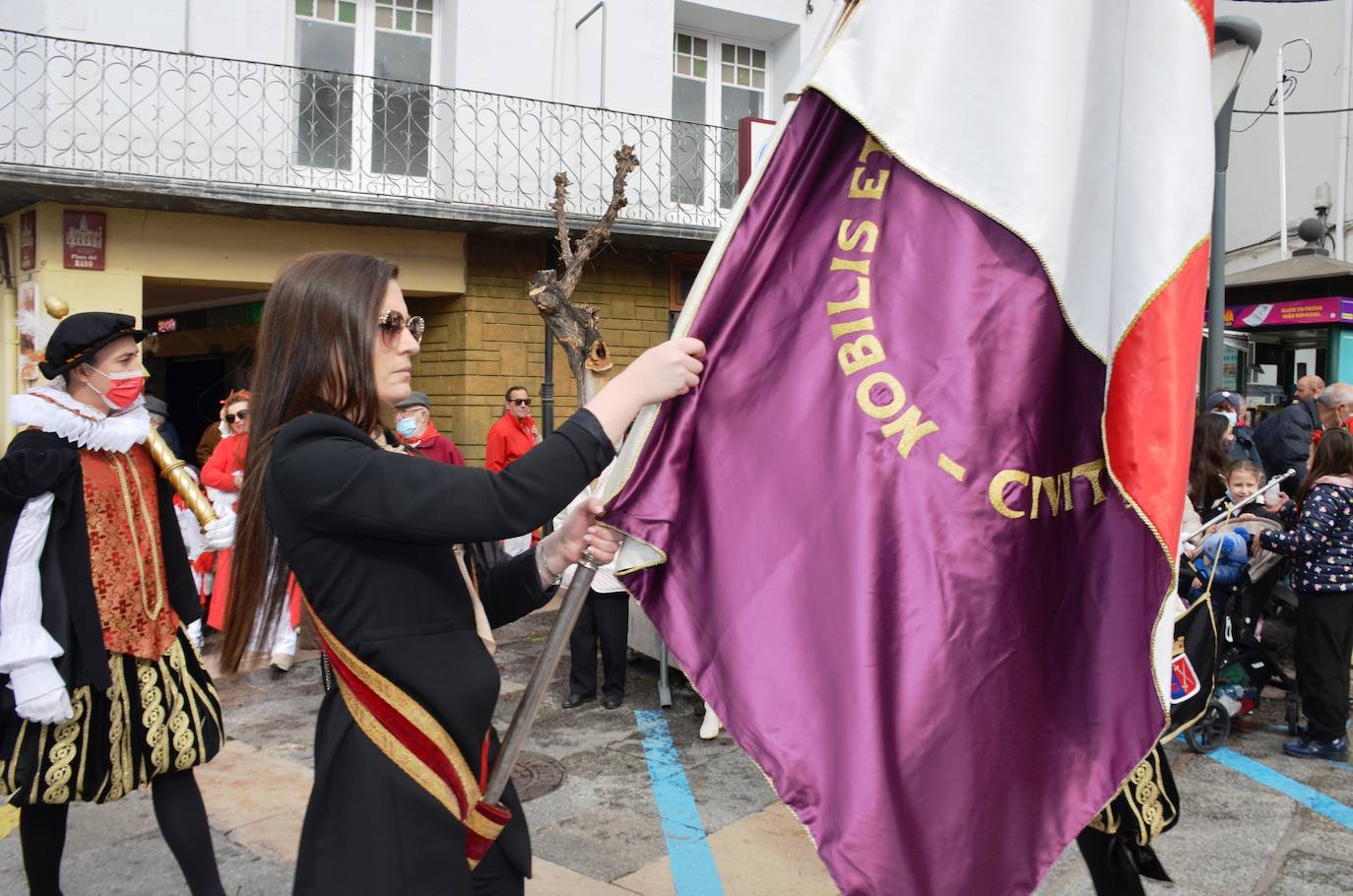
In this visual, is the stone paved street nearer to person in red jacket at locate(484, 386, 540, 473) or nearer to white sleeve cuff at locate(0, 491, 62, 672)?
white sleeve cuff at locate(0, 491, 62, 672)

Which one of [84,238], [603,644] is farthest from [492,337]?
[603,644]

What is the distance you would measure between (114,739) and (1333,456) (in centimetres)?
573

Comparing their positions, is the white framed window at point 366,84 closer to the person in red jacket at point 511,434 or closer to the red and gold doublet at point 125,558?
the person in red jacket at point 511,434

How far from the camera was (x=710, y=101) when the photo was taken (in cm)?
1450

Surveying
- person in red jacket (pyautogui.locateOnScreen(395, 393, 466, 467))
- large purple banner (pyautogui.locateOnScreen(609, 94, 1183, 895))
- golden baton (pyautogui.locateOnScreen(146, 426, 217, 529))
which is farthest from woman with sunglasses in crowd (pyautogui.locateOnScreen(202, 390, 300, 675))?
large purple banner (pyautogui.locateOnScreen(609, 94, 1183, 895))

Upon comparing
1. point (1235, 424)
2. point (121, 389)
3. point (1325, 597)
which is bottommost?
point (1325, 597)

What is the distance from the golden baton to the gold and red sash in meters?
2.17

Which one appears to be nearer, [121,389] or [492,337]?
[121,389]

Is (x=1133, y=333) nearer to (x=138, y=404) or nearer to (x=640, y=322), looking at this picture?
(x=138, y=404)

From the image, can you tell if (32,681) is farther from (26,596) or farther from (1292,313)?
(1292,313)

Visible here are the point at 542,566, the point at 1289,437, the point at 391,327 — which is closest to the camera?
the point at 391,327

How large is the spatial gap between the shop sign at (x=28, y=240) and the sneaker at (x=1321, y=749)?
11.9 m

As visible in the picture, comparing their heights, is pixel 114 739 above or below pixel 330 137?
below

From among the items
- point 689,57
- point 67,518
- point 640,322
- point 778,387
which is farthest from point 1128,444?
point 689,57
